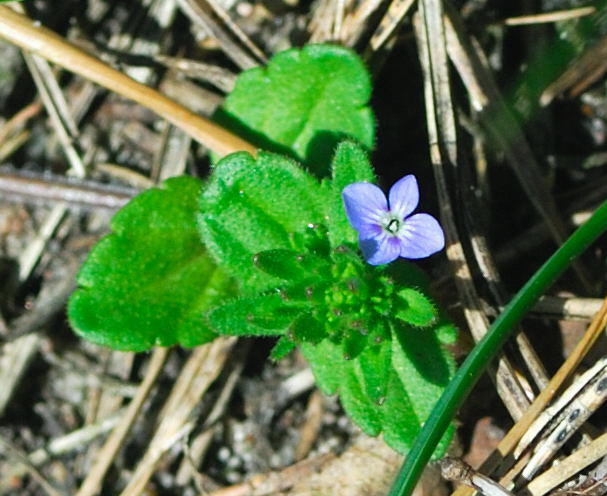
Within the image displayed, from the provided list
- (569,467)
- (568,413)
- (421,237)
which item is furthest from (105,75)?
(569,467)

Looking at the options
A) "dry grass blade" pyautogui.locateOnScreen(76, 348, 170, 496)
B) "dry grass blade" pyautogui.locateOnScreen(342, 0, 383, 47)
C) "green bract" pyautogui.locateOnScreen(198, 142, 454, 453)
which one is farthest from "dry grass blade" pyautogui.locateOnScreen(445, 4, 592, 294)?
"dry grass blade" pyautogui.locateOnScreen(76, 348, 170, 496)

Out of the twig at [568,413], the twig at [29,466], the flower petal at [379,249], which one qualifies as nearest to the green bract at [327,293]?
the flower petal at [379,249]

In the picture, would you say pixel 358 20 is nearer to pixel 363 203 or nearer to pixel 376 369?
pixel 363 203

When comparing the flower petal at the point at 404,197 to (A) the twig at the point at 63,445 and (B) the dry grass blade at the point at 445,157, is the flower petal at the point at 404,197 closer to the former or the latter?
(B) the dry grass blade at the point at 445,157

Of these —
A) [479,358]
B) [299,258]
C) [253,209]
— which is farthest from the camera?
[253,209]

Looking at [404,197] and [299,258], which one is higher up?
[404,197]

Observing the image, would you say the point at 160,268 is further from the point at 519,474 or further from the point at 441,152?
the point at 519,474

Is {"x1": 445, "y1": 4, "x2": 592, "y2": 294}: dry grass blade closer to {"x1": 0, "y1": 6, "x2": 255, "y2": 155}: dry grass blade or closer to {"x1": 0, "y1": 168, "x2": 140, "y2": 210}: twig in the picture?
{"x1": 0, "y1": 6, "x2": 255, "y2": 155}: dry grass blade

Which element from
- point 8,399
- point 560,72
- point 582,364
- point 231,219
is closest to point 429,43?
point 560,72
